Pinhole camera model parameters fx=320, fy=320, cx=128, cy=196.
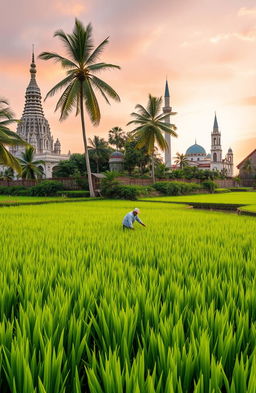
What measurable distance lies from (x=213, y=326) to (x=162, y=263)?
80.8 inches

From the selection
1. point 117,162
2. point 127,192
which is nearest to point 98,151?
point 117,162

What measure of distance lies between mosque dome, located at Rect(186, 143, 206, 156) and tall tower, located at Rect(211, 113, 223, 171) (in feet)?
21.1

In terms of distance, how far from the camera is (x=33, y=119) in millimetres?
97500

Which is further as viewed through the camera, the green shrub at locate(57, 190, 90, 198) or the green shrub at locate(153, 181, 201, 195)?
the green shrub at locate(153, 181, 201, 195)

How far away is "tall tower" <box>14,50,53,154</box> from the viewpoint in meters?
96.0

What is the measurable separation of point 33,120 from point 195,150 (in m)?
63.9

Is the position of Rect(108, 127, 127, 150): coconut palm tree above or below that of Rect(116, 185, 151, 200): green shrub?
above

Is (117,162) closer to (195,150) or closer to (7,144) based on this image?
(7,144)

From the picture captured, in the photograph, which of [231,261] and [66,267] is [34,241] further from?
[231,261]

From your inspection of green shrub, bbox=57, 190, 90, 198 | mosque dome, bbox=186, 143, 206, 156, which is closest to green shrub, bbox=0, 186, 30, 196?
green shrub, bbox=57, 190, 90, 198

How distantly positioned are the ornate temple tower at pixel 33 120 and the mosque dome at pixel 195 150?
189 ft

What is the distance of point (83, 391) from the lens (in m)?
1.72

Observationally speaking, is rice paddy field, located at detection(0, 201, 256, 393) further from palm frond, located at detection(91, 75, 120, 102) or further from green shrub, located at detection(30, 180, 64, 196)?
green shrub, located at detection(30, 180, 64, 196)

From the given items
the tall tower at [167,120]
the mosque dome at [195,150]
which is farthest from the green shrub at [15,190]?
the mosque dome at [195,150]
